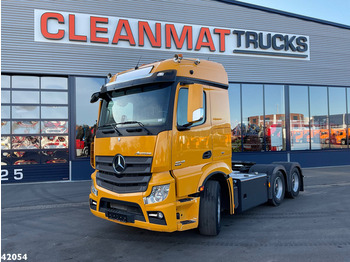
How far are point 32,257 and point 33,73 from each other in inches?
376

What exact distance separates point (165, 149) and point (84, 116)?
9.01 meters

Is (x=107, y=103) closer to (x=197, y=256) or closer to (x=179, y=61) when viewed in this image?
(x=179, y=61)

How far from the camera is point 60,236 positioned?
5125mm

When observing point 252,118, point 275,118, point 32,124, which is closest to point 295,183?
point 252,118

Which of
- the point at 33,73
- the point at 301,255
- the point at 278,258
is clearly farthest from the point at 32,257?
the point at 33,73

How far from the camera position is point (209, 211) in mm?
4656

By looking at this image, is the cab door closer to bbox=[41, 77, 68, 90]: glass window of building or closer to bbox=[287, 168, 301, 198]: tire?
bbox=[287, 168, 301, 198]: tire

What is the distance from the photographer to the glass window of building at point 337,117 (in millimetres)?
16219

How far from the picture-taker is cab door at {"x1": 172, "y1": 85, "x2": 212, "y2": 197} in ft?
14.0

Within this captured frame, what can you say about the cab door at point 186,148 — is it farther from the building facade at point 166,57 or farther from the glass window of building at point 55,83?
the glass window of building at point 55,83

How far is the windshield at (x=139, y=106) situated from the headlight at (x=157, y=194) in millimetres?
969

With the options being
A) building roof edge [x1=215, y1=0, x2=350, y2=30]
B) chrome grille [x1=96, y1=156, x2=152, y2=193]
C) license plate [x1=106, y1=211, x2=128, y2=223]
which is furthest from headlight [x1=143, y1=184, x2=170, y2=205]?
building roof edge [x1=215, y1=0, x2=350, y2=30]

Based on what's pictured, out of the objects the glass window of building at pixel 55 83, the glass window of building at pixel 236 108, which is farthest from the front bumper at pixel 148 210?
the glass window of building at pixel 236 108

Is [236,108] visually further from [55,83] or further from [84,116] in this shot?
[55,83]
